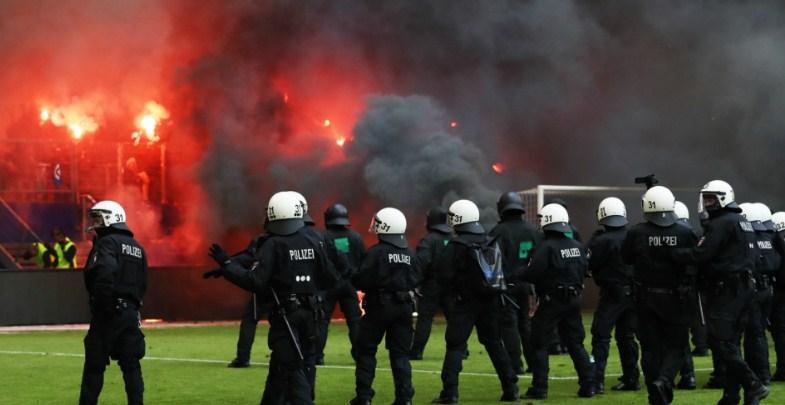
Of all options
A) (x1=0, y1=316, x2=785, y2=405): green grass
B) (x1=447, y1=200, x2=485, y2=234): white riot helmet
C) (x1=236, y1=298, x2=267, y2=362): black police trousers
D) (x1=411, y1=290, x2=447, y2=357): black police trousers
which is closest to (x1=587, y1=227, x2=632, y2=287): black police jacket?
(x1=0, y1=316, x2=785, y2=405): green grass

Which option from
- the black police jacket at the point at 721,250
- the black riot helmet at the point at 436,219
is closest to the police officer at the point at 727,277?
the black police jacket at the point at 721,250

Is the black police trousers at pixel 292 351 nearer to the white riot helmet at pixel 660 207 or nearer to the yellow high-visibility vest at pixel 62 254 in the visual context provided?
the white riot helmet at pixel 660 207

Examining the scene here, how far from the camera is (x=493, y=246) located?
13445 millimetres

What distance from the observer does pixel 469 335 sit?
13.2m

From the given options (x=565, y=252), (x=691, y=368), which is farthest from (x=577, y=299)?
(x=691, y=368)

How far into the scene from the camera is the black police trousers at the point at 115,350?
38.0 feet

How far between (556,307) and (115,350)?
182 inches

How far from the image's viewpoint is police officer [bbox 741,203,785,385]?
1382cm

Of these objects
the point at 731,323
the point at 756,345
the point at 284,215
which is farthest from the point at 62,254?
the point at 731,323

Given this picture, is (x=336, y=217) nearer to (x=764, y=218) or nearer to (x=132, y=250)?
(x=764, y=218)

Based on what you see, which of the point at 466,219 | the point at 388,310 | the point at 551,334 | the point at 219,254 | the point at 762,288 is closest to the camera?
the point at 219,254

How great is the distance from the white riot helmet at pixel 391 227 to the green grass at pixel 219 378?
1777 millimetres

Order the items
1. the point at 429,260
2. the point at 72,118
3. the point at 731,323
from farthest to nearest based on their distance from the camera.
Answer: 1. the point at 72,118
2. the point at 429,260
3. the point at 731,323

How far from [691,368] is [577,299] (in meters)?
1.65
